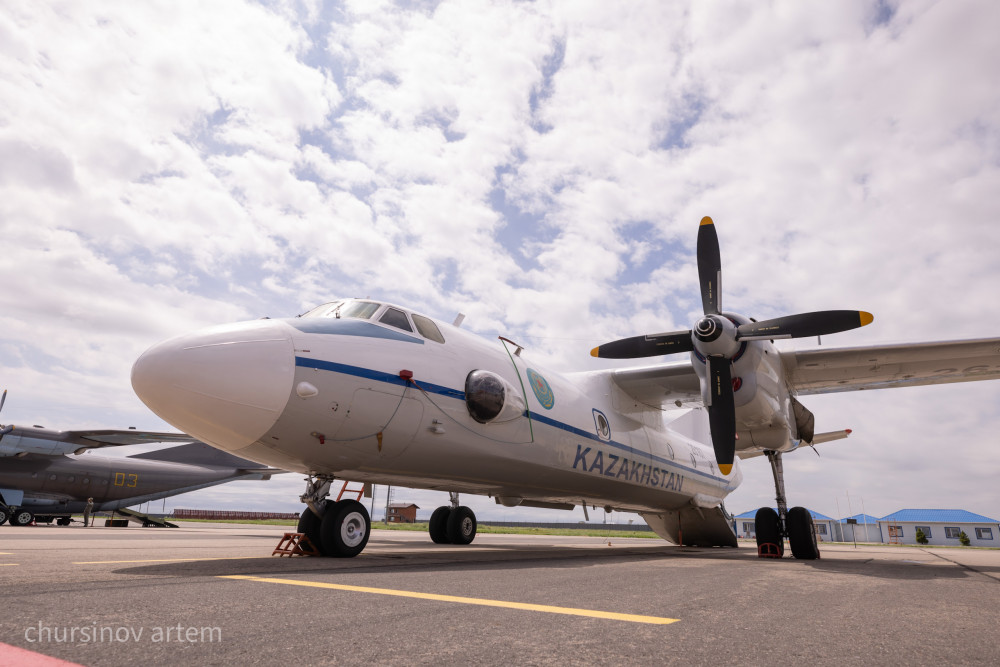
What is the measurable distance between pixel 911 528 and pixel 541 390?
69762mm

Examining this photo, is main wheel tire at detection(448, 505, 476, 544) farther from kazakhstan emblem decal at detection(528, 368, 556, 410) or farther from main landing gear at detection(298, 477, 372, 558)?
main landing gear at detection(298, 477, 372, 558)

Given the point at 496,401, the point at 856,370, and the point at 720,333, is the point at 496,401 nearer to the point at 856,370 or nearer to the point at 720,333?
the point at 720,333

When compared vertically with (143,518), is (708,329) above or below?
above

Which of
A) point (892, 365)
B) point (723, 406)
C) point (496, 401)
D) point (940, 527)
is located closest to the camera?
point (496, 401)

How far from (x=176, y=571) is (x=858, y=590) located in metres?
6.23

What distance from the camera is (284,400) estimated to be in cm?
707

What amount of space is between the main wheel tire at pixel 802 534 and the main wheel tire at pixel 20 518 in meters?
30.6

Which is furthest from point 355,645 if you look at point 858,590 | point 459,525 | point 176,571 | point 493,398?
point 459,525

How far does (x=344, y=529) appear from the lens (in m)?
7.85

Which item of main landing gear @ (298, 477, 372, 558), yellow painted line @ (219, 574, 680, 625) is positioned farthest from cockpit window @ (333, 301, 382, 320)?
yellow painted line @ (219, 574, 680, 625)

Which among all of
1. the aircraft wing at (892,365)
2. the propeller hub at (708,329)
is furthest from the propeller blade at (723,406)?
the aircraft wing at (892,365)

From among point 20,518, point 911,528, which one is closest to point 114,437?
point 20,518

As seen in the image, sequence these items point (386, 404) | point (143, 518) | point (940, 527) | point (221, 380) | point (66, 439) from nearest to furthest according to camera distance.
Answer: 1. point (221, 380)
2. point (386, 404)
3. point (66, 439)
4. point (143, 518)
5. point (940, 527)

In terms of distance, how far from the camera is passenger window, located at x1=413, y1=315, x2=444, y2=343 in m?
9.12
